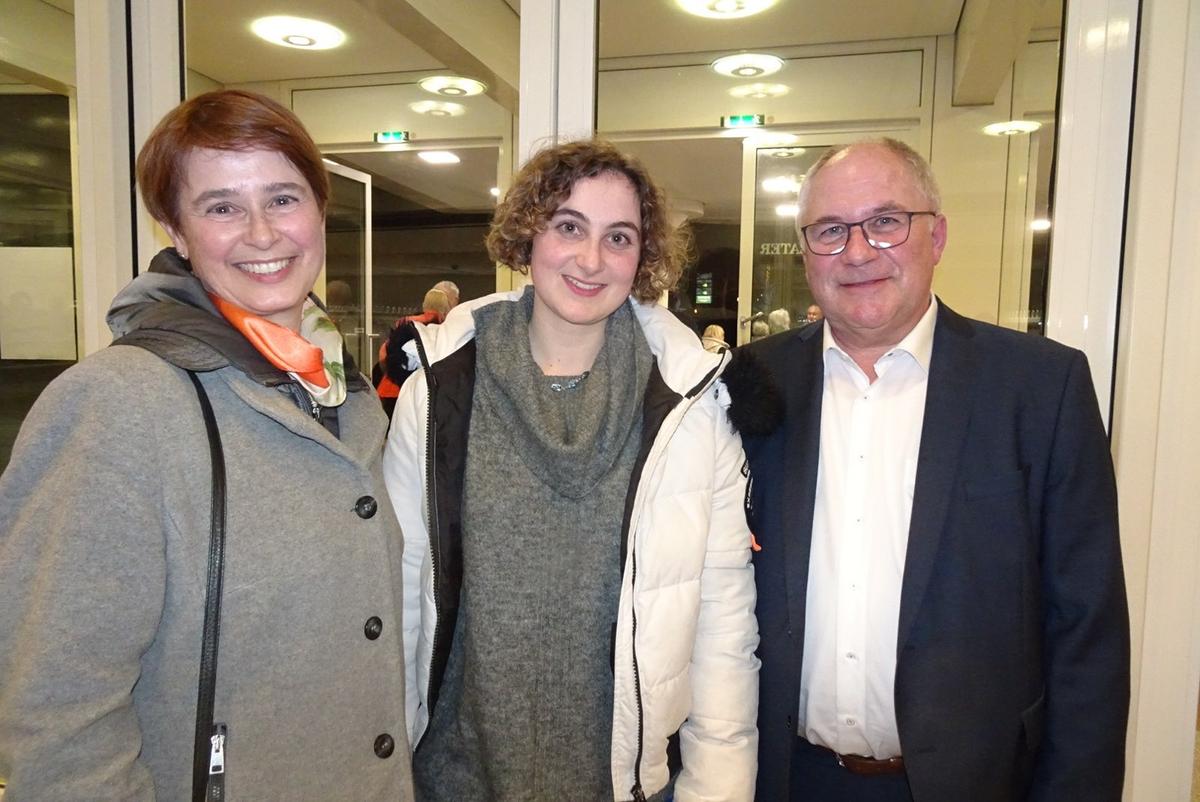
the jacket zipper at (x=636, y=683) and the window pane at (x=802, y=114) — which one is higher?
the window pane at (x=802, y=114)

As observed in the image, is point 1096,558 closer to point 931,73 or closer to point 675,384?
point 675,384

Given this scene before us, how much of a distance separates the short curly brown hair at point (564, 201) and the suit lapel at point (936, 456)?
54cm

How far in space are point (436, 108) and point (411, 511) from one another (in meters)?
3.68

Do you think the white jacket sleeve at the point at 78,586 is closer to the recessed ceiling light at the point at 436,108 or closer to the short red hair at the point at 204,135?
the short red hair at the point at 204,135

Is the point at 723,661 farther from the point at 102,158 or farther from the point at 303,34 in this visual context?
the point at 303,34

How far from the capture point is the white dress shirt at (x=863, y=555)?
4.31ft

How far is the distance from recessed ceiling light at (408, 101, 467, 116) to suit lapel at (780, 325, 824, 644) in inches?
131

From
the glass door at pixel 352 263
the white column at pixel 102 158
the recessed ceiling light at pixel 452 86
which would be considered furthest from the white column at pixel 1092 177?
the glass door at pixel 352 263

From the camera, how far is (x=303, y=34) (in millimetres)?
3812

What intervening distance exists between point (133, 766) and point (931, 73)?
3.54 m

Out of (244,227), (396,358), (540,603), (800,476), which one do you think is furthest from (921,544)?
(244,227)

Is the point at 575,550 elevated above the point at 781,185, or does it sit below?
below

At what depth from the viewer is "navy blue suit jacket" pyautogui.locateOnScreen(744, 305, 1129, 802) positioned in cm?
123

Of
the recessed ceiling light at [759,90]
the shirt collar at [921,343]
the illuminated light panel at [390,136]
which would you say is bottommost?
the shirt collar at [921,343]
